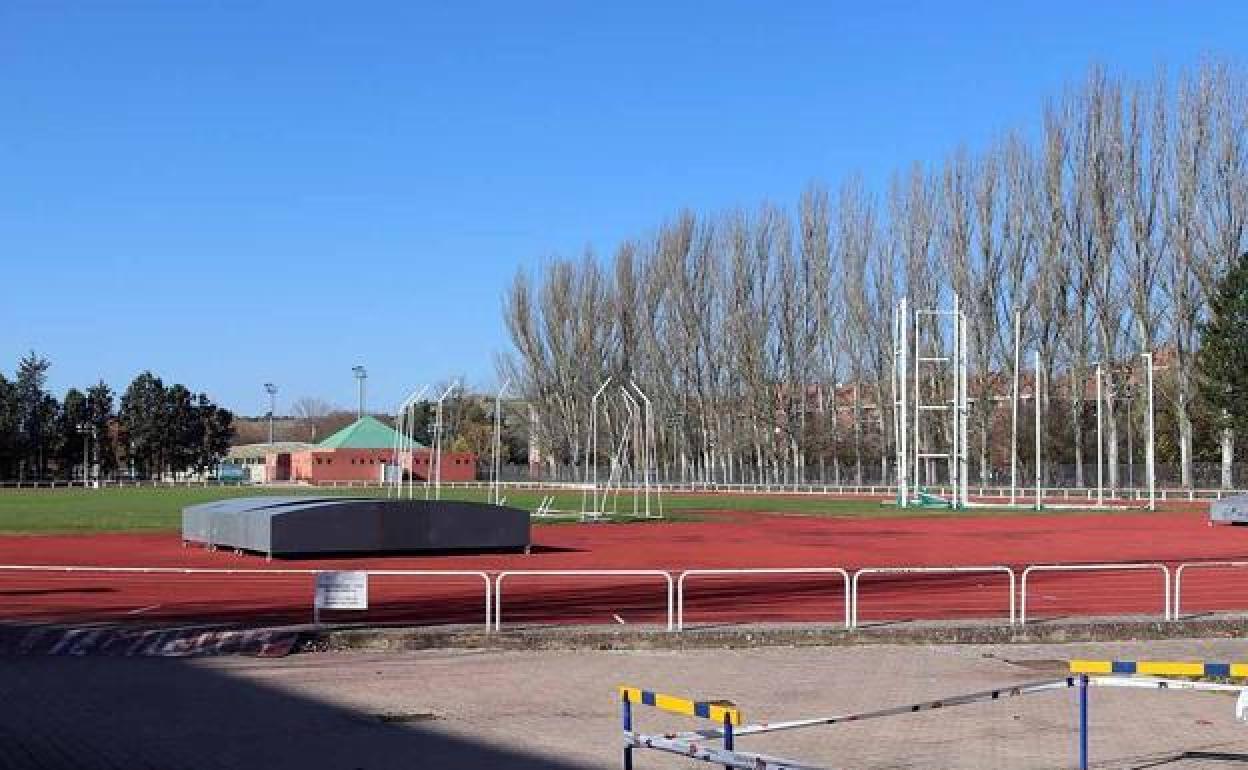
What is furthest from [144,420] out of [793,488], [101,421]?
[793,488]

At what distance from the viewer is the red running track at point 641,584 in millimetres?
21203

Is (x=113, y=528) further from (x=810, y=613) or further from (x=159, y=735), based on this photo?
(x=159, y=735)

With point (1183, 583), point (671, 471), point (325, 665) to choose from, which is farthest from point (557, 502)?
point (325, 665)

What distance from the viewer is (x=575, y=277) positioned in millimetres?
117312

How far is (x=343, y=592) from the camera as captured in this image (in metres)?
17.6

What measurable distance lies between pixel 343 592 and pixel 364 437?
125484 millimetres

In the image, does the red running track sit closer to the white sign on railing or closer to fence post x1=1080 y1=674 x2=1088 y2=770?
the white sign on railing

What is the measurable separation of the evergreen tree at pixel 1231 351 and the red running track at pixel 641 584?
1217 inches

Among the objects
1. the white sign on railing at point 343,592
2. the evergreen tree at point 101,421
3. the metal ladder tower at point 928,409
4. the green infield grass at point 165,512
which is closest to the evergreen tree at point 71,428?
the evergreen tree at point 101,421

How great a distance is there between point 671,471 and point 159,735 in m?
107

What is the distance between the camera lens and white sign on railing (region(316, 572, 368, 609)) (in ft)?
57.6

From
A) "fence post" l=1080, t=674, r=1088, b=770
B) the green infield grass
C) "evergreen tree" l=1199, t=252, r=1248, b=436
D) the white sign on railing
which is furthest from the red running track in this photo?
"evergreen tree" l=1199, t=252, r=1248, b=436

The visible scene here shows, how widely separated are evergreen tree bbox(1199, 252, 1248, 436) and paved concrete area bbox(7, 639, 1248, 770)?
59130 mm

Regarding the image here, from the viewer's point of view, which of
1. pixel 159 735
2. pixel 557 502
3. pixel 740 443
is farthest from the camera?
pixel 740 443
